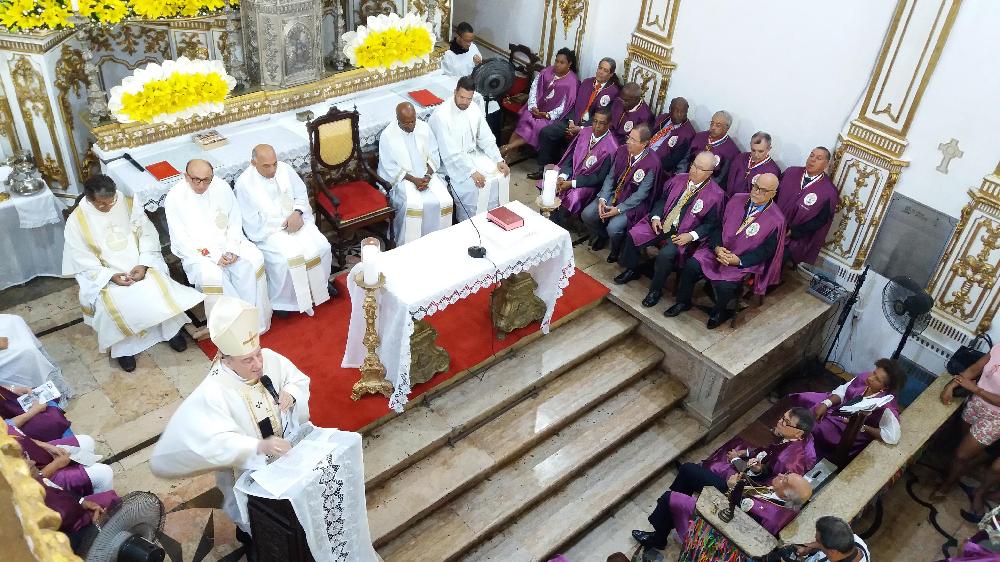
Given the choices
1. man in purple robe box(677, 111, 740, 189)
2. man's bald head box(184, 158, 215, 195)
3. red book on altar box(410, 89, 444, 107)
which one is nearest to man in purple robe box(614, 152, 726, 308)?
man in purple robe box(677, 111, 740, 189)

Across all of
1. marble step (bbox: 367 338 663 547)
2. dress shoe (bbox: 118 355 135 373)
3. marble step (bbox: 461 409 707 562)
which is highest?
dress shoe (bbox: 118 355 135 373)

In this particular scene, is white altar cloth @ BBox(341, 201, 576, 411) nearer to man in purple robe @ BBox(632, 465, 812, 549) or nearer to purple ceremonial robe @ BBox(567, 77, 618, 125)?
man in purple robe @ BBox(632, 465, 812, 549)

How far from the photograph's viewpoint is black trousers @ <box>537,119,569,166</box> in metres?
8.70

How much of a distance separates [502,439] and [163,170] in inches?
141

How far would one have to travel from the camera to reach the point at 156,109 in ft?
21.7

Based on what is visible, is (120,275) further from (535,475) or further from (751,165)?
(751,165)

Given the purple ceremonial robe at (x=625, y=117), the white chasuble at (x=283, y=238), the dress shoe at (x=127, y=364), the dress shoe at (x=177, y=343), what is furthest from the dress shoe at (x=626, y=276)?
the dress shoe at (x=127, y=364)

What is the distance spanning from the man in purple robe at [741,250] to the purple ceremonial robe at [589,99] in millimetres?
2370

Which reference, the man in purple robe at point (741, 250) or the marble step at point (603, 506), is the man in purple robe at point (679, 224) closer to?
the man in purple robe at point (741, 250)

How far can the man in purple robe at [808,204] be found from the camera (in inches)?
272

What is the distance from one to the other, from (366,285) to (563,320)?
2.24 meters

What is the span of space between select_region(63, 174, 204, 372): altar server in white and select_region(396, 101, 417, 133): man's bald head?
92.0 inches

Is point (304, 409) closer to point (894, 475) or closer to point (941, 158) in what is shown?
point (894, 475)

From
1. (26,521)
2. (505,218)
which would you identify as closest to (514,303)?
(505,218)
